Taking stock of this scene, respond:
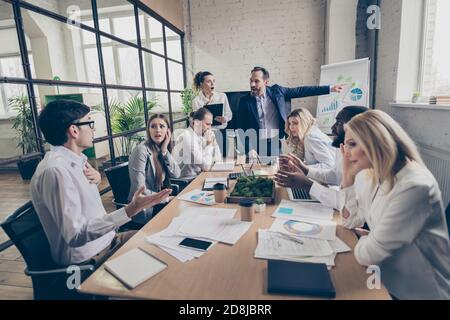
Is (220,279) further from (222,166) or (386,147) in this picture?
(222,166)

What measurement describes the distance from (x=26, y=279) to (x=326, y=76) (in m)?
4.44

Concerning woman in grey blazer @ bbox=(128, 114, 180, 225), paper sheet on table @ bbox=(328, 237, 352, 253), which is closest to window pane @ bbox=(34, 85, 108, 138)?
woman in grey blazer @ bbox=(128, 114, 180, 225)

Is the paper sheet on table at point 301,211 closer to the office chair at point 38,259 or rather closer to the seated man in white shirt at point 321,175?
the seated man in white shirt at point 321,175

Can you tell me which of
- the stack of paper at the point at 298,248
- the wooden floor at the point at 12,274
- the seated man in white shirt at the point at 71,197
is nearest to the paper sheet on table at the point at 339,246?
the stack of paper at the point at 298,248

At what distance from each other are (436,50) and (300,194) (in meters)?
2.54

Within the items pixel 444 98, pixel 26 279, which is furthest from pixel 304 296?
pixel 444 98

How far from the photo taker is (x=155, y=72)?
509 cm

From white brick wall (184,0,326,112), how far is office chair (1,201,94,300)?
4468 mm

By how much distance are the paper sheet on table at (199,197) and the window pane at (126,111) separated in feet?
7.00

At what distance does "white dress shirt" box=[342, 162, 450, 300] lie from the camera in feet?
3.13

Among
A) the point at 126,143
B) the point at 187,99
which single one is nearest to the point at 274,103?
the point at 187,99

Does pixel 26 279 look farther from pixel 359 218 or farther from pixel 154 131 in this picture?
pixel 359 218
